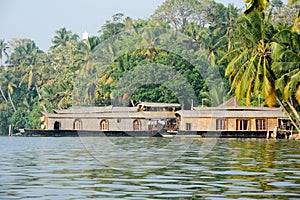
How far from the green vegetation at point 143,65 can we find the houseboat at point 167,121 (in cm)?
163

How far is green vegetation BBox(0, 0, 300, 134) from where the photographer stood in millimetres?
54594

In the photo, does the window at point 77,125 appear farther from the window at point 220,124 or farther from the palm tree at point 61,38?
the palm tree at point 61,38

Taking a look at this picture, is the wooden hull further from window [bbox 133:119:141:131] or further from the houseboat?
window [bbox 133:119:141:131]

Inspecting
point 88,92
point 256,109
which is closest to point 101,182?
point 256,109

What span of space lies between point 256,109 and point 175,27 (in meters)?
20.1

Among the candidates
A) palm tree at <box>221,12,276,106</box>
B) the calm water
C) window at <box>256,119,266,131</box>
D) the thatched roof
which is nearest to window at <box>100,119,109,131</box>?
the thatched roof

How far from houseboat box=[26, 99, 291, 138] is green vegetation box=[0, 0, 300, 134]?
163 centimetres

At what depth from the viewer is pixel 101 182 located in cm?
1430

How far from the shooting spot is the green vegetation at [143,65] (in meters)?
54.6

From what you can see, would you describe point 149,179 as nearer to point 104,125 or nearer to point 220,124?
point 220,124

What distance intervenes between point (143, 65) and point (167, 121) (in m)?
4.73

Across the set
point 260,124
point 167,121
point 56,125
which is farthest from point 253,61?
point 56,125

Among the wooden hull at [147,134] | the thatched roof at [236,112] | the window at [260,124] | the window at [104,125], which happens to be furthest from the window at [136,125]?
the window at [260,124]

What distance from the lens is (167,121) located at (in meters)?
54.8
